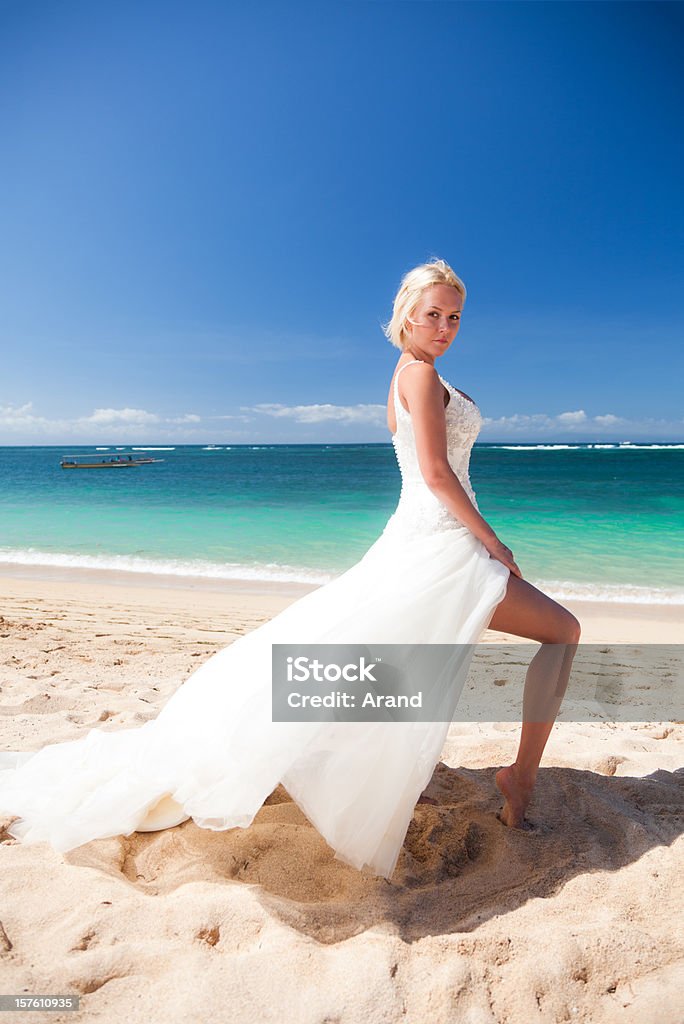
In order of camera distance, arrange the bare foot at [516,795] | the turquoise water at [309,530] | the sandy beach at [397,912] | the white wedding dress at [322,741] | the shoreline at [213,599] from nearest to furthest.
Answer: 1. the sandy beach at [397,912]
2. the white wedding dress at [322,741]
3. the bare foot at [516,795]
4. the shoreline at [213,599]
5. the turquoise water at [309,530]

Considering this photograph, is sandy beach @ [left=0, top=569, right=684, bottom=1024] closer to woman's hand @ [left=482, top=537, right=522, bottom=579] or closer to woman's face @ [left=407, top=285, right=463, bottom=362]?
woman's hand @ [left=482, top=537, right=522, bottom=579]

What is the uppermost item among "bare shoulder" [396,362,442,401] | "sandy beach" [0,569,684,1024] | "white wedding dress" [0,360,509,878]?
"bare shoulder" [396,362,442,401]

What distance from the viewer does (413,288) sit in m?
2.83

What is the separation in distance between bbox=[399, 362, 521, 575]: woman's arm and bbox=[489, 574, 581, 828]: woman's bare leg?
0.56ft

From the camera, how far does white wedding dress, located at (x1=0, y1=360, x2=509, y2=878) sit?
90.8 inches

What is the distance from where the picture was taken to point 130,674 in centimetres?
513

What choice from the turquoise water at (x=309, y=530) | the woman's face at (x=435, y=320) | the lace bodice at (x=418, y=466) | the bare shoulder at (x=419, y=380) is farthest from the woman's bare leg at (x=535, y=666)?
the turquoise water at (x=309, y=530)

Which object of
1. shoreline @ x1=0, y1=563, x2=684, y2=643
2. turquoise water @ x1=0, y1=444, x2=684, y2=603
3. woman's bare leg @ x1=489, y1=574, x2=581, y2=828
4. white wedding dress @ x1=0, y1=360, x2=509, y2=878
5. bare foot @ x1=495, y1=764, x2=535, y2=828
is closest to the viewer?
white wedding dress @ x1=0, y1=360, x2=509, y2=878

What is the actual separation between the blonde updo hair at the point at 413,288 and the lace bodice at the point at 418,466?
21 centimetres

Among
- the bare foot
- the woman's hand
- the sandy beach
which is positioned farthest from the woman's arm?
the sandy beach

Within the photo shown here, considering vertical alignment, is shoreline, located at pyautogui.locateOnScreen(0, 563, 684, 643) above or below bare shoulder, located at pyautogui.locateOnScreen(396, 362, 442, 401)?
below

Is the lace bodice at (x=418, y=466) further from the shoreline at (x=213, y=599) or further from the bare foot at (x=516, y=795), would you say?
the shoreline at (x=213, y=599)

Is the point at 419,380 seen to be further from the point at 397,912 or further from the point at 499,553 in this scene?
the point at 397,912

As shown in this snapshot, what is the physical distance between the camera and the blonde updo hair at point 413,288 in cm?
280
